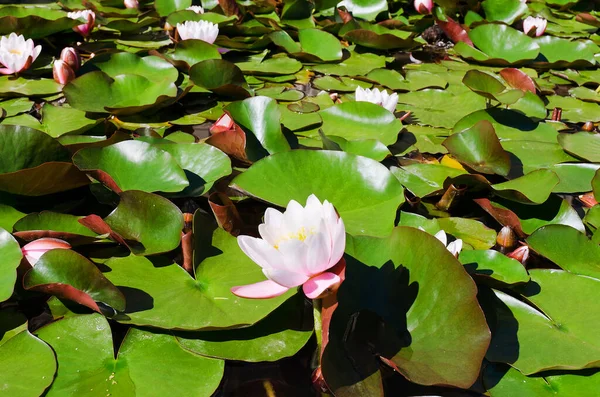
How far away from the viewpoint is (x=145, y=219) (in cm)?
157

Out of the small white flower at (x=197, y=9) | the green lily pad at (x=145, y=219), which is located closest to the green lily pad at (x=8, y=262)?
the green lily pad at (x=145, y=219)

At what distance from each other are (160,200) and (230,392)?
0.61m

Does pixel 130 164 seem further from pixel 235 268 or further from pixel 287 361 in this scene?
pixel 287 361

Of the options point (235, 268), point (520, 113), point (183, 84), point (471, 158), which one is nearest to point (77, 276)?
point (235, 268)

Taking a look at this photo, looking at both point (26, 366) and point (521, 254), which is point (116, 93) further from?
point (521, 254)

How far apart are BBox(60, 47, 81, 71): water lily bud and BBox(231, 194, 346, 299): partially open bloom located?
6.82 ft

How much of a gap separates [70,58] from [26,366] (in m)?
2.04

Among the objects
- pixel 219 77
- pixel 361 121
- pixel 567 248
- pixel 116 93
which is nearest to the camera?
pixel 567 248

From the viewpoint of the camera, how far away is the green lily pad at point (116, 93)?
97.1 inches

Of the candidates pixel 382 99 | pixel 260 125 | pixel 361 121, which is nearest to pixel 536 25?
pixel 382 99

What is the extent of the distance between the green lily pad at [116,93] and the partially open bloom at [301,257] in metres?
1.50

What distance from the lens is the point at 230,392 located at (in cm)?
124

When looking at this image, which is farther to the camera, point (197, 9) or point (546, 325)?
point (197, 9)

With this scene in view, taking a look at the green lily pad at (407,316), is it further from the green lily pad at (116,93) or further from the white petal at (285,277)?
the green lily pad at (116,93)
